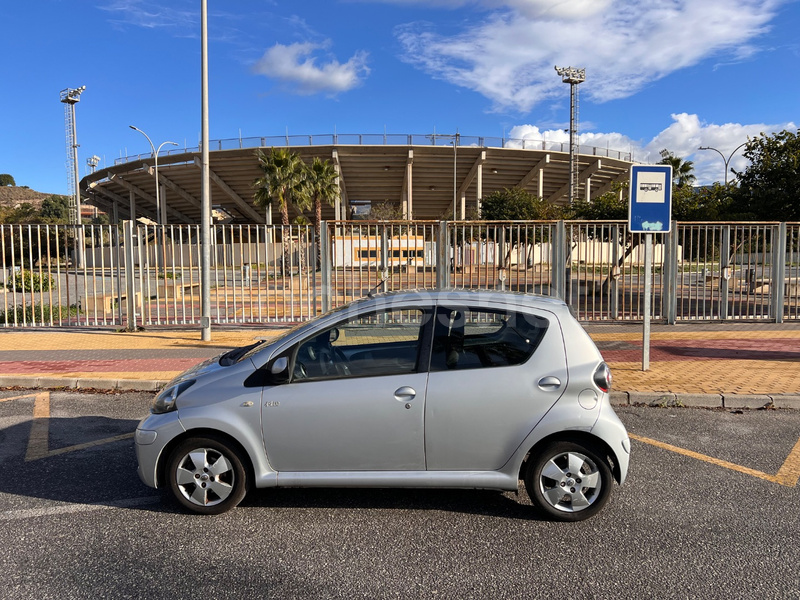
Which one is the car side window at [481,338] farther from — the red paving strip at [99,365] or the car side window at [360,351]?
the red paving strip at [99,365]

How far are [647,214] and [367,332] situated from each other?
17.0 ft

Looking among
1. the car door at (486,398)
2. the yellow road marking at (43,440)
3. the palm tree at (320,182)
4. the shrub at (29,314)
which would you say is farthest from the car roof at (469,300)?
the palm tree at (320,182)

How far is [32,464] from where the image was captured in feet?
15.8

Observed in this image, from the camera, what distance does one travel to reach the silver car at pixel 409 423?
3639 mm

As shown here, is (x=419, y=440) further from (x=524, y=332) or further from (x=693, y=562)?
(x=693, y=562)

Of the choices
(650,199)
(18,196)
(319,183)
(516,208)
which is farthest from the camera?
(18,196)

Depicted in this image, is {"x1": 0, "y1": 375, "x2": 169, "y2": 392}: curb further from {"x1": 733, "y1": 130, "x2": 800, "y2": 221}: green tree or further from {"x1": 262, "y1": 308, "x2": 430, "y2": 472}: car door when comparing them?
{"x1": 733, "y1": 130, "x2": 800, "y2": 221}: green tree

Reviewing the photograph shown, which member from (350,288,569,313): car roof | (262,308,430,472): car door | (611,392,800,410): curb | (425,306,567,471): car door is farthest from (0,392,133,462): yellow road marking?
(611,392,800,410): curb

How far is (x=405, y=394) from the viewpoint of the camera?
3641 millimetres

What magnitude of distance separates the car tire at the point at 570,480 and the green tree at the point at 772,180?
16442 millimetres

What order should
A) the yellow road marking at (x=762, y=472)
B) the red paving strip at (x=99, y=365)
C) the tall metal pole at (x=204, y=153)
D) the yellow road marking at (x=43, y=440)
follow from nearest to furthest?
the yellow road marking at (x=762, y=472) < the yellow road marking at (x=43, y=440) < the red paving strip at (x=99, y=365) < the tall metal pole at (x=204, y=153)

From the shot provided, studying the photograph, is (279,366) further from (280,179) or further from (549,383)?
(280,179)

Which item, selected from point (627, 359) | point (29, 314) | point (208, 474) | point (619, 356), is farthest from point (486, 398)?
point (29, 314)

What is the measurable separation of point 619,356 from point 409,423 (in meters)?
6.64
